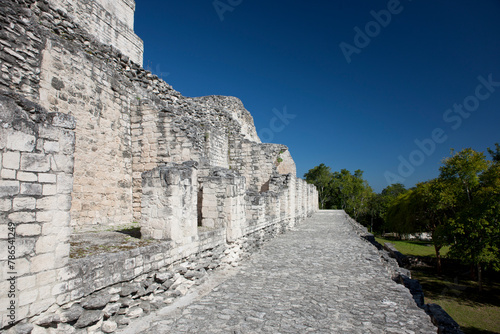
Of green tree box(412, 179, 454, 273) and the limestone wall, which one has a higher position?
the limestone wall

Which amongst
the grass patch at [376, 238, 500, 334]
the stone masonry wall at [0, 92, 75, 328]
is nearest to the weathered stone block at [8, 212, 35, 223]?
the stone masonry wall at [0, 92, 75, 328]

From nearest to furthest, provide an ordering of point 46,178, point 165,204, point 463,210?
point 46,178, point 165,204, point 463,210

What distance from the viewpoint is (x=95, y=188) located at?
709 centimetres

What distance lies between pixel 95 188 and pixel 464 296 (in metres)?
18.1

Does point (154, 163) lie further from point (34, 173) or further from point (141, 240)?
point (34, 173)

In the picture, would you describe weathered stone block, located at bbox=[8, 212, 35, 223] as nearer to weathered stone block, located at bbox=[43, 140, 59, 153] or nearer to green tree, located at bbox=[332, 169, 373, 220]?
weathered stone block, located at bbox=[43, 140, 59, 153]

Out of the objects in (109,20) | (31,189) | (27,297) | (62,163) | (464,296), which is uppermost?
(109,20)

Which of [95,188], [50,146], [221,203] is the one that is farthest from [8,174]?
[95,188]

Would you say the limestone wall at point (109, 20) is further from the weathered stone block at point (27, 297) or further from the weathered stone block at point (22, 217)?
the weathered stone block at point (27, 297)

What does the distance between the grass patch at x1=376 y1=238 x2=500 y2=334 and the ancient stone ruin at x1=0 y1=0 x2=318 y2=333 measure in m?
8.68

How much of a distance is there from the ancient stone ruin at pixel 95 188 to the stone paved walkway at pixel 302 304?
591 mm

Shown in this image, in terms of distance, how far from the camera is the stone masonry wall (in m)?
2.63

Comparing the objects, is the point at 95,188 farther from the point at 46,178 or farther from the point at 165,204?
the point at 46,178

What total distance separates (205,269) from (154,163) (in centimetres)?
378
